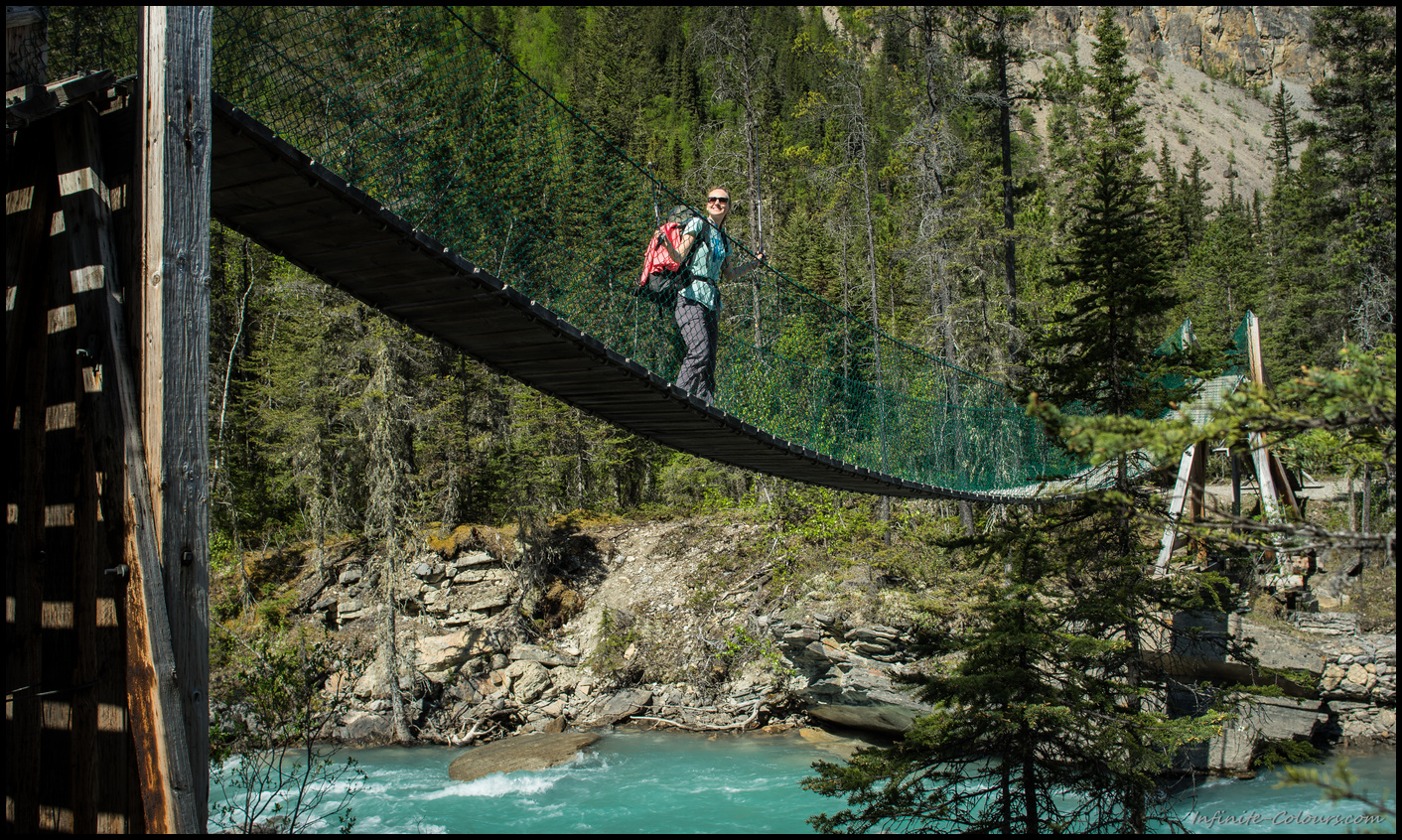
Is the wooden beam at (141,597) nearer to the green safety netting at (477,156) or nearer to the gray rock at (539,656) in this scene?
the green safety netting at (477,156)

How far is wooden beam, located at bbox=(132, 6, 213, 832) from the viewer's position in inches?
64.9

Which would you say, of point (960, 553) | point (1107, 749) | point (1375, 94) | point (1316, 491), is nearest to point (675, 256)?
point (1107, 749)

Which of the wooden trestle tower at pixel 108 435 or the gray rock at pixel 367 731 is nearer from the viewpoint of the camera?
the wooden trestle tower at pixel 108 435

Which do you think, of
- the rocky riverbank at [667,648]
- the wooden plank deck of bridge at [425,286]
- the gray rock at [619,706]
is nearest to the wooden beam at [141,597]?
the wooden plank deck of bridge at [425,286]

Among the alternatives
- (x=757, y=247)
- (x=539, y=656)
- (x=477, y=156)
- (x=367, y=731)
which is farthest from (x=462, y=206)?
(x=539, y=656)

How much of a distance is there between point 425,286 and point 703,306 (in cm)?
134

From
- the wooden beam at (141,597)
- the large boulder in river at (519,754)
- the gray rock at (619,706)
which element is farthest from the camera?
the gray rock at (619,706)

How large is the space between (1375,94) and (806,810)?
1388 cm

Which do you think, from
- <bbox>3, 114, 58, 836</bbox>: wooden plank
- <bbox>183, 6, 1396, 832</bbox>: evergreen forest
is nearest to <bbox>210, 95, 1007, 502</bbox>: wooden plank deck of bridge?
<bbox>3, 114, 58, 836</bbox>: wooden plank

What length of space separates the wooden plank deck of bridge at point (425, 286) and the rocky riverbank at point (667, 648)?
5.20m

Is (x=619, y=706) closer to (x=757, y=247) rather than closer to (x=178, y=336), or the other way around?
(x=757, y=247)

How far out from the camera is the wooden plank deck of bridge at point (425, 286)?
2105 millimetres

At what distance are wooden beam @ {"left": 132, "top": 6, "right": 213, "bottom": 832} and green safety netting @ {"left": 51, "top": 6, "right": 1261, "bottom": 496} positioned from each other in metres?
0.37

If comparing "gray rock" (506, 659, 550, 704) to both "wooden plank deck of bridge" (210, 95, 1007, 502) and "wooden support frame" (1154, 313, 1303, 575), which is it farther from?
"wooden plank deck of bridge" (210, 95, 1007, 502)
